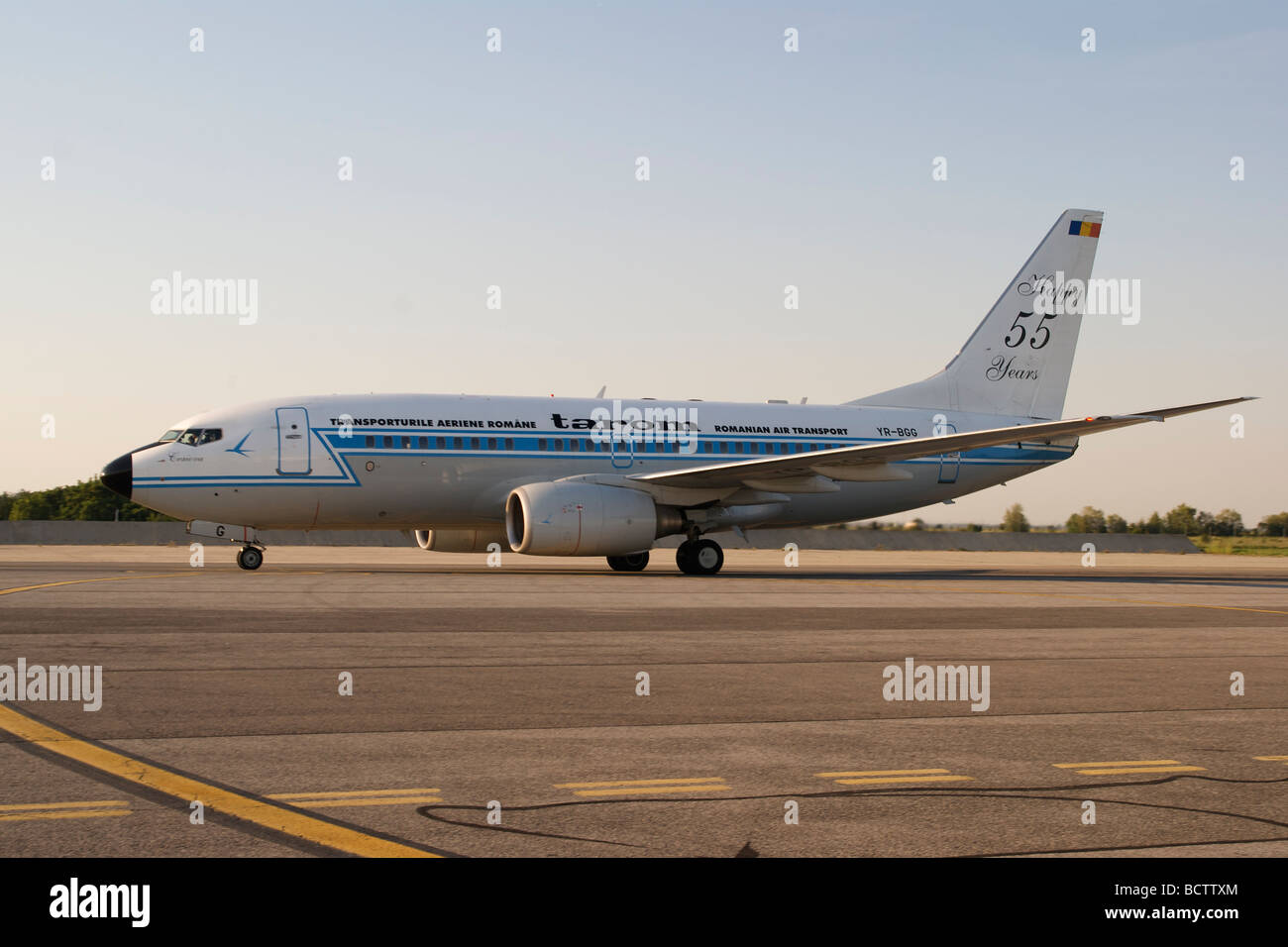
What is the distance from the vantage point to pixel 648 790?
618 centimetres

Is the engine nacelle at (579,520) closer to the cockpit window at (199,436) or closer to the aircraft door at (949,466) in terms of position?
the cockpit window at (199,436)

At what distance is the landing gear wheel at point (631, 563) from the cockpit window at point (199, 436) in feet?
31.8

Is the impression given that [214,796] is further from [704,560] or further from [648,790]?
[704,560]

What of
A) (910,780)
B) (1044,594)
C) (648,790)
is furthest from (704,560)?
(648,790)

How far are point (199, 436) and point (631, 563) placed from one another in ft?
34.5

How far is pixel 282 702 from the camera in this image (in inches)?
347

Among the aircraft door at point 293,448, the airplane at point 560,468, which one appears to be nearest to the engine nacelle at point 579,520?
the airplane at point 560,468

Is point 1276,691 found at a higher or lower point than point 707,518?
lower

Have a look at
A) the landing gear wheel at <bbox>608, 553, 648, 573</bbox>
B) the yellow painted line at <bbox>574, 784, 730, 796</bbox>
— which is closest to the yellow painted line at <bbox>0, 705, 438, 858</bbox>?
the yellow painted line at <bbox>574, 784, 730, 796</bbox>

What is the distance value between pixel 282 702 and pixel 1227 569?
112 ft

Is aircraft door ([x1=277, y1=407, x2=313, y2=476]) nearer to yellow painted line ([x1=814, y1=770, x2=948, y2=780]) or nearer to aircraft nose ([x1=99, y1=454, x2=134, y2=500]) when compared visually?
aircraft nose ([x1=99, y1=454, x2=134, y2=500])
